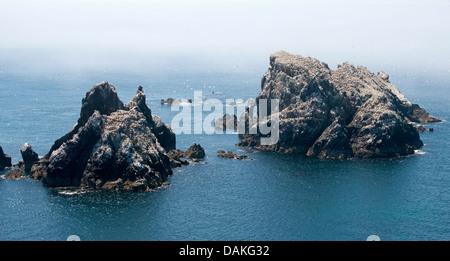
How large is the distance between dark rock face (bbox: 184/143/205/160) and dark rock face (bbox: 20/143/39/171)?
43.7 meters

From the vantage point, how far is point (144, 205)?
5162 inches

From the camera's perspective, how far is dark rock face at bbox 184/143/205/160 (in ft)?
559

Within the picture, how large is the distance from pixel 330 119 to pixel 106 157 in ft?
236

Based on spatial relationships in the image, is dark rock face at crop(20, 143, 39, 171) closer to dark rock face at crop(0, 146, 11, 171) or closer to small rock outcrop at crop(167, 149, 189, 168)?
A: dark rock face at crop(0, 146, 11, 171)

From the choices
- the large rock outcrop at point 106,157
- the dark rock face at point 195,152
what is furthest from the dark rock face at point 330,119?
the large rock outcrop at point 106,157

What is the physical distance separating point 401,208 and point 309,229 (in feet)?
84.9

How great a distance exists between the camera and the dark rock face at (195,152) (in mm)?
170250

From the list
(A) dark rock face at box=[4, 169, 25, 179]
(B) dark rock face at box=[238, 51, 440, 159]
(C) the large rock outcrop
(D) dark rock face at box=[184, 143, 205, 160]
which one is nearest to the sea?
(A) dark rock face at box=[4, 169, 25, 179]

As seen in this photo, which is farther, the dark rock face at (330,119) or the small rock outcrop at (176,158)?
the dark rock face at (330,119)

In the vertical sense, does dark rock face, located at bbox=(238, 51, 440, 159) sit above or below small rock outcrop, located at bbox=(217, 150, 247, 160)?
above

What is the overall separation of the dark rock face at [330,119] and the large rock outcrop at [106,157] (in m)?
45.8

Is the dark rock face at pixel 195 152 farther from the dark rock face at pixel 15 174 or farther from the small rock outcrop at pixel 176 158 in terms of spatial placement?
the dark rock face at pixel 15 174
